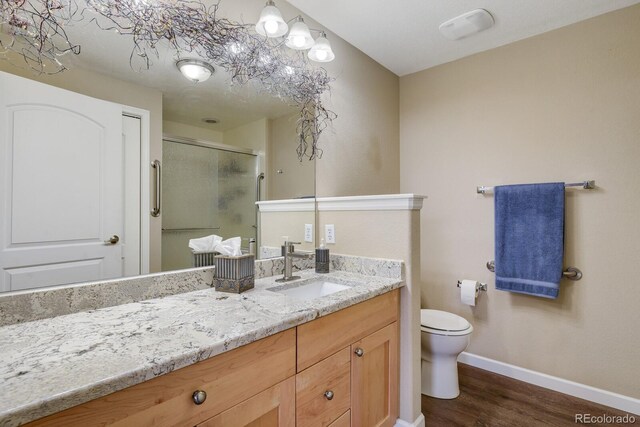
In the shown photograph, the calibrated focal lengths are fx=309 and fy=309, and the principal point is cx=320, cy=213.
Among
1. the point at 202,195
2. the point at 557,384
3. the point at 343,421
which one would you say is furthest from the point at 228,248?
the point at 557,384

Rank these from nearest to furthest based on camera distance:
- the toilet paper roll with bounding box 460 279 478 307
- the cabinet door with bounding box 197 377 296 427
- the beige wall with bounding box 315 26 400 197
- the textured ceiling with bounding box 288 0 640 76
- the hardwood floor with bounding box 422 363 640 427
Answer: the cabinet door with bounding box 197 377 296 427, the hardwood floor with bounding box 422 363 640 427, the textured ceiling with bounding box 288 0 640 76, the beige wall with bounding box 315 26 400 197, the toilet paper roll with bounding box 460 279 478 307

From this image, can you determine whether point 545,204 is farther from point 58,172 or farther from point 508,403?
point 58,172

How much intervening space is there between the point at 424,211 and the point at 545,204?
87 centimetres

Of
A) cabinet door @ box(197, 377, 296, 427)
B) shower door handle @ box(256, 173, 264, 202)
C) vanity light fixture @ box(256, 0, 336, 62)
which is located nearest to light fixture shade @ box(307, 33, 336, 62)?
vanity light fixture @ box(256, 0, 336, 62)

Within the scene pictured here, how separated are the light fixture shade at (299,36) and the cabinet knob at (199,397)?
1674 mm

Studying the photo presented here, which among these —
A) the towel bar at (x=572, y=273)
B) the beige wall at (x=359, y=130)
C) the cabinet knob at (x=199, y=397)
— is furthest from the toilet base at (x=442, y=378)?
the cabinet knob at (x=199, y=397)

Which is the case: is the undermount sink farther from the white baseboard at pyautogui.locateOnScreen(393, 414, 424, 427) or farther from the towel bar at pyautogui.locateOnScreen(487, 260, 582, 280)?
the towel bar at pyautogui.locateOnScreen(487, 260, 582, 280)

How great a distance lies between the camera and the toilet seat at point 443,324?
194 centimetres

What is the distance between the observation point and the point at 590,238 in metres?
1.99

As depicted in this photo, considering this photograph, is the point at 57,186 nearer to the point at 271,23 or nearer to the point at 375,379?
the point at 271,23

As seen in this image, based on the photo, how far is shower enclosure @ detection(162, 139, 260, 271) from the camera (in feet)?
4.25

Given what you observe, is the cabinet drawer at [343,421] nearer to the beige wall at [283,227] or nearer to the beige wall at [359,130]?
the beige wall at [283,227]

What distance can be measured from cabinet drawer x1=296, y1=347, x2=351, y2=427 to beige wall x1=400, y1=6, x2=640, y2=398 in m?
1.62

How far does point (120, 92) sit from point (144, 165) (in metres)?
0.28
